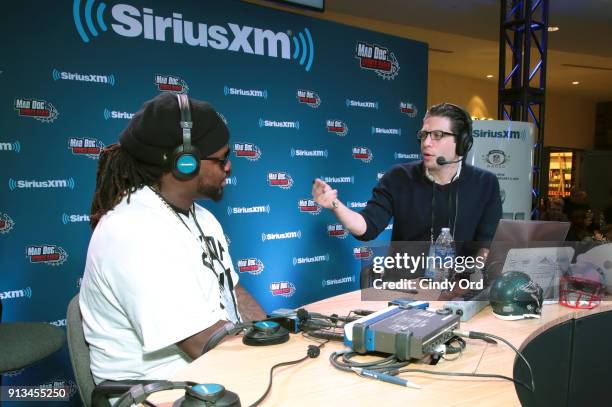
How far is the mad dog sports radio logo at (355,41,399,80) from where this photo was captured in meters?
4.68

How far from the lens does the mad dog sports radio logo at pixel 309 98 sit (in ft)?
14.2

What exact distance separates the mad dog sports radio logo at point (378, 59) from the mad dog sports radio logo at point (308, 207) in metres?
1.49

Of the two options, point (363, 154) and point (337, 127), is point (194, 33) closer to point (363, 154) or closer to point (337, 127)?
point (337, 127)

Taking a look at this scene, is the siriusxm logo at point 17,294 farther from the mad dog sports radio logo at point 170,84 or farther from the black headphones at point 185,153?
the black headphones at point 185,153

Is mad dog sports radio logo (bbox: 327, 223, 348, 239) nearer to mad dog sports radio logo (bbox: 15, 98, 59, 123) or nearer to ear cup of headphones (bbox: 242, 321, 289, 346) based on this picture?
mad dog sports radio logo (bbox: 15, 98, 59, 123)

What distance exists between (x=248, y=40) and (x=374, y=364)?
3.43 metres

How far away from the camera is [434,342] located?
3.72 ft

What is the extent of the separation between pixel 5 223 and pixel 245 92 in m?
2.03

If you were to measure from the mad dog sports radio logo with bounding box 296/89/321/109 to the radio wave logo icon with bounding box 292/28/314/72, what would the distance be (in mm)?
212

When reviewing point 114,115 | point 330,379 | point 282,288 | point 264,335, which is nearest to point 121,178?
point 264,335

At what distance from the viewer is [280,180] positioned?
166 inches

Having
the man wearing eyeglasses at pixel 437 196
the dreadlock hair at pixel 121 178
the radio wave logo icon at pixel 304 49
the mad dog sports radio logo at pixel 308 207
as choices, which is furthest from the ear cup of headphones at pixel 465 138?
the radio wave logo icon at pixel 304 49

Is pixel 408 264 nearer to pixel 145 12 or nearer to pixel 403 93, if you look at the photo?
pixel 145 12

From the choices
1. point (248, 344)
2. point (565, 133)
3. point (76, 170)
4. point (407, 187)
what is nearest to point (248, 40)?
point (76, 170)
